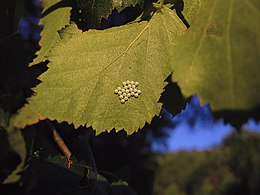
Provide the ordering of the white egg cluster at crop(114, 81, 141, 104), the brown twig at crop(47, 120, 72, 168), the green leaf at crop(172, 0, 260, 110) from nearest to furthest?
1. the green leaf at crop(172, 0, 260, 110)
2. the white egg cluster at crop(114, 81, 141, 104)
3. the brown twig at crop(47, 120, 72, 168)

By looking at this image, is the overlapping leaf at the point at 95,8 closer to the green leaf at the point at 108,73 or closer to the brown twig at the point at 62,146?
the green leaf at the point at 108,73

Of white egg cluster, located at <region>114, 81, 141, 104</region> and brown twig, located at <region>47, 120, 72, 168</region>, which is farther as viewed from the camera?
brown twig, located at <region>47, 120, 72, 168</region>

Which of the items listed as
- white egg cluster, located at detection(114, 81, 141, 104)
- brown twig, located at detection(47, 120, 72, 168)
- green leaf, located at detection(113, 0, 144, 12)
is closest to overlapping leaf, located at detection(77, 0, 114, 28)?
green leaf, located at detection(113, 0, 144, 12)

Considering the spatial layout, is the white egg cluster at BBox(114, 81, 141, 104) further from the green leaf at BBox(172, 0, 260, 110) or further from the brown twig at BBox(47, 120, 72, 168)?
the brown twig at BBox(47, 120, 72, 168)

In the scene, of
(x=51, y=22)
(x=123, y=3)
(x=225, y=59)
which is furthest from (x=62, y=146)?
Result: (x=225, y=59)

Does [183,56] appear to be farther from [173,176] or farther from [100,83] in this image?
[173,176]

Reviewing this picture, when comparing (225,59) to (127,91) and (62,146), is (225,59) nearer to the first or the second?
(127,91)

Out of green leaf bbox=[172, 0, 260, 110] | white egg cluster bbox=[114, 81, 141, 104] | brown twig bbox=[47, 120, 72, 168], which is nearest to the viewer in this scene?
green leaf bbox=[172, 0, 260, 110]
